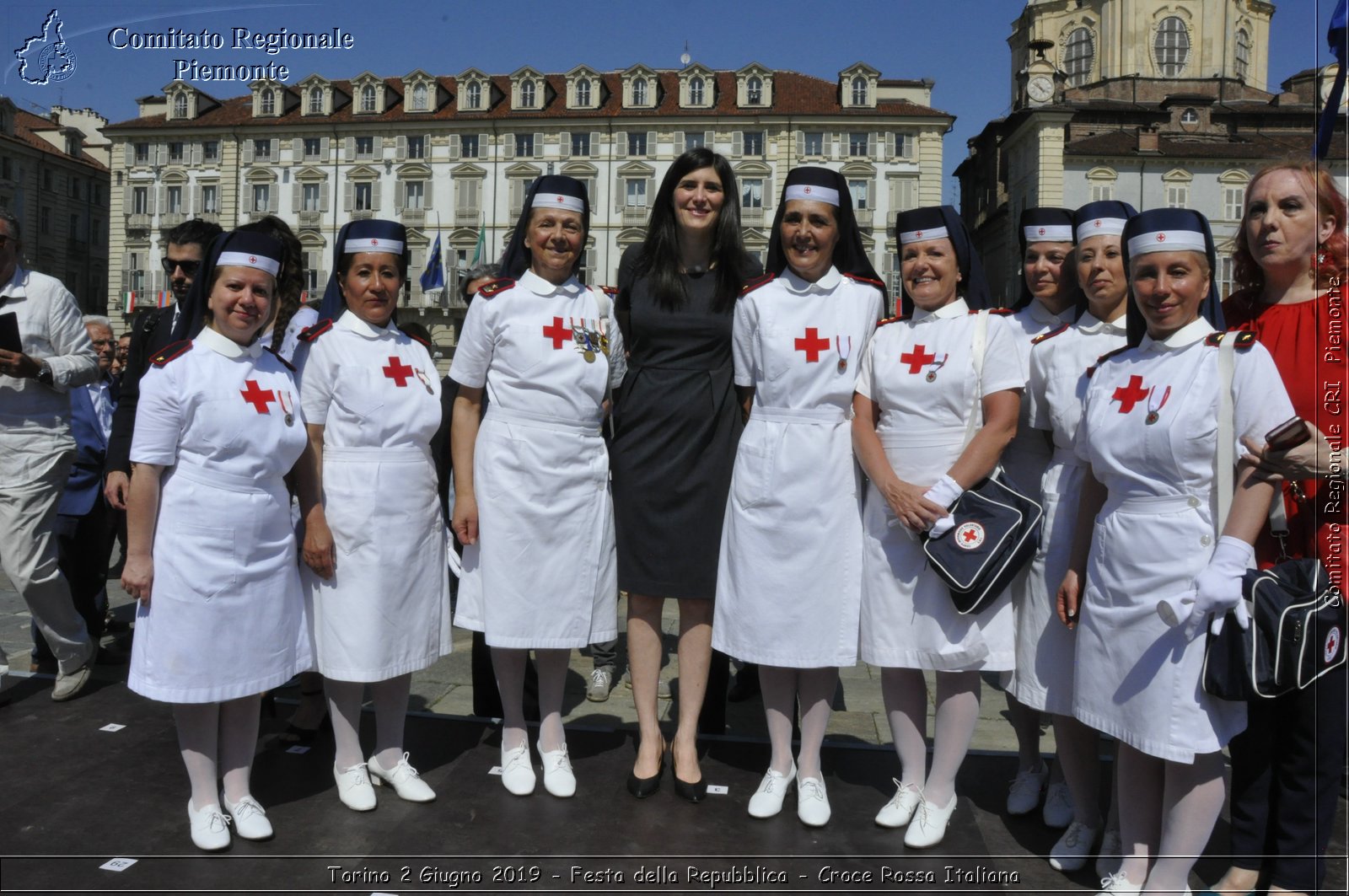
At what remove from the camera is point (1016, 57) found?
5872 centimetres

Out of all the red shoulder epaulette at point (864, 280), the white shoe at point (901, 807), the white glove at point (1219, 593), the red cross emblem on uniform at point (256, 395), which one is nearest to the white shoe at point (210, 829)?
the red cross emblem on uniform at point (256, 395)

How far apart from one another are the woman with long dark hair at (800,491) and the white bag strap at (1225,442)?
3.99 ft

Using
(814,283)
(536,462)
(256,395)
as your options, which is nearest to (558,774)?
(536,462)

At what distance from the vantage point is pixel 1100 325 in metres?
3.76

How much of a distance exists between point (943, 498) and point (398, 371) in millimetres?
2038

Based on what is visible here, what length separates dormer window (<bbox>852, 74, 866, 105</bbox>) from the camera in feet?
161

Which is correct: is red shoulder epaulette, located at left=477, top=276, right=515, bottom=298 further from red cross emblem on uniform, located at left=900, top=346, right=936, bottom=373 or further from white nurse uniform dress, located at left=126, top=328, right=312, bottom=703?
red cross emblem on uniform, located at left=900, top=346, right=936, bottom=373

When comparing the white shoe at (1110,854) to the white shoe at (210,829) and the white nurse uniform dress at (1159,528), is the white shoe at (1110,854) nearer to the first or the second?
the white nurse uniform dress at (1159,528)

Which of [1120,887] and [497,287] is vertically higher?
[497,287]

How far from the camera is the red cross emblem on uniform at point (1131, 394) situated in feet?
10.3

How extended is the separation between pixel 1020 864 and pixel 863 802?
64 cm

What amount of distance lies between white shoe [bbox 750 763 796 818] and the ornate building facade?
148ft

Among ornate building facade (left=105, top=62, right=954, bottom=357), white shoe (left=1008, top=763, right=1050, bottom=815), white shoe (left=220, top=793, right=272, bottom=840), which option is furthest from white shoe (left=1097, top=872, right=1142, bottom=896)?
ornate building facade (left=105, top=62, right=954, bottom=357)

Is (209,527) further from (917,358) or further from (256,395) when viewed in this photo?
(917,358)
